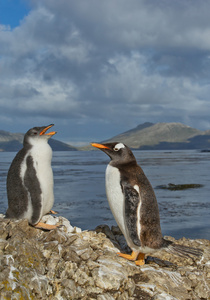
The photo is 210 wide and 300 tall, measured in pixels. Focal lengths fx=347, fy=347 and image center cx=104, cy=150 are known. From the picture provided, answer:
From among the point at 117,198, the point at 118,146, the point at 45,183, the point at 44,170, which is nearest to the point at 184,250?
the point at 117,198

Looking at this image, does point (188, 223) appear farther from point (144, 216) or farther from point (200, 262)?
point (144, 216)

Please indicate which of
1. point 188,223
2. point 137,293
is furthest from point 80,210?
point 137,293

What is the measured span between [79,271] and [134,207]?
1192mm

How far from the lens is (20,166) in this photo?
5.57m

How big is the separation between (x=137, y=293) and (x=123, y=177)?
62.2 inches

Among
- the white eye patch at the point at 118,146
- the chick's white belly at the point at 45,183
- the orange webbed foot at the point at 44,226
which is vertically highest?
the white eye patch at the point at 118,146

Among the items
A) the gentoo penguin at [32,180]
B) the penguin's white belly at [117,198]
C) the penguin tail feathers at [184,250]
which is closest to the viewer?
the penguin tail feathers at [184,250]

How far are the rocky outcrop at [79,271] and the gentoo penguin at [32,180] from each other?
202 millimetres

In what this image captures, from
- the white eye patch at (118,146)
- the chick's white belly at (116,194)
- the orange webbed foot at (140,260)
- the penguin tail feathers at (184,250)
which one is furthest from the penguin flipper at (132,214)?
the white eye patch at (118,146)

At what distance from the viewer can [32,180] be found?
216 inches

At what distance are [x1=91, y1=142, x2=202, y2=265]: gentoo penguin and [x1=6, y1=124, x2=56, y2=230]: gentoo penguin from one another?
1102 millimetres

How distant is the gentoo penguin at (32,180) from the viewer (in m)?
5.49

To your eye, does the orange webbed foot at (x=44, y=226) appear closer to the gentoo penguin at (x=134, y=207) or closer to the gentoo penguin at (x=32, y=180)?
the gentoo penguin at (x=32, y=180)

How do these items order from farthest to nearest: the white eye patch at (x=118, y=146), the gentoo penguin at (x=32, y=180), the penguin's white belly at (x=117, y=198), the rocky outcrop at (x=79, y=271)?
the gentoo penguin at (x=32, y=180)
the white eye patch at (x=118, y=146)
the penguin's white belly at (x=117, y=198)
the rocky outcrop at (x=79, y=271)
